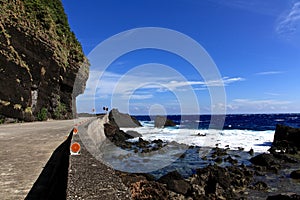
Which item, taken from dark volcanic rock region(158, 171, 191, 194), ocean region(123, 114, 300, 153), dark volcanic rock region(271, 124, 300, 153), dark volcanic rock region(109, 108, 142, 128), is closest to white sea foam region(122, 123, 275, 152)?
ocean region(123, 114, 300, 153)

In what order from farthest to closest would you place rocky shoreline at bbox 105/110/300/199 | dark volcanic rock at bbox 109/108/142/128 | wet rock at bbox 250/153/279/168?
1. dark volcanic rock at bbox 109/108/142/128
2. wet rock at bbox 250/153/279/168
3. rocky shoreline at bbox 105/110/300/199

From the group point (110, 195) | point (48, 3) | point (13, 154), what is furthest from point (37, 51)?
point (110, 195)

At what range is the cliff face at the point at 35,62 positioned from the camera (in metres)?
17.6

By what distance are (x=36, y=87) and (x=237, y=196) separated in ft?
59.6

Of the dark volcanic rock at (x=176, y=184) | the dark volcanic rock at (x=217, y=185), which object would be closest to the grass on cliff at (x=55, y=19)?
the dark volcanic rock at (x=176, y=184)

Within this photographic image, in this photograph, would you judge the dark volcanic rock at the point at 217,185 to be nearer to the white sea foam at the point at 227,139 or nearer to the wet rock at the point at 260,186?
the wet rock at the point at 260,186

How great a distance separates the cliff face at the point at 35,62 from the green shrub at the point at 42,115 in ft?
0.31

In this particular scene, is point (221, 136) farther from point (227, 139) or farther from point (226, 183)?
point (226, 183)

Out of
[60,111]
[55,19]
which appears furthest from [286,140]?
[55,19]

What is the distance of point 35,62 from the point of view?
2062cm

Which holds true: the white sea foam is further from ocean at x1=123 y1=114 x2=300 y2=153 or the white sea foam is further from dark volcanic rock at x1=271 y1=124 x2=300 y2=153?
dark volcanic rock at x1=271 y1=124 x2=300 y2=153

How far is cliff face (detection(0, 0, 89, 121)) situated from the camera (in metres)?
17.6

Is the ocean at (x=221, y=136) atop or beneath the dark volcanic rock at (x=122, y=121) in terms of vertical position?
beneath

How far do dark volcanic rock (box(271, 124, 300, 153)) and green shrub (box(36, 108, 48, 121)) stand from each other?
20669 millimetres
